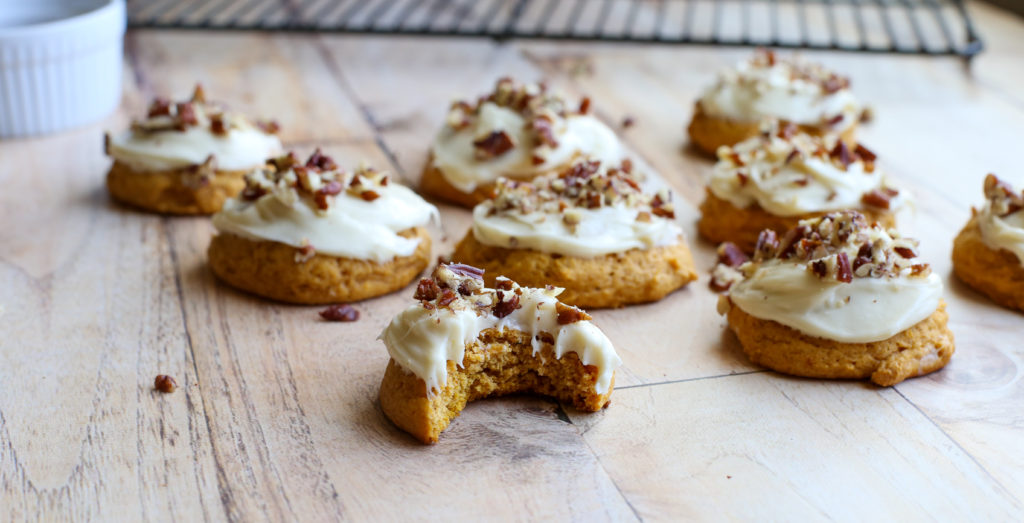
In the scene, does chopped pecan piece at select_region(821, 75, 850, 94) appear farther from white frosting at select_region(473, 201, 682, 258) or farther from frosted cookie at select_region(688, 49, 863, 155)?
white frosting at select_region(473, 201, 682, 258)

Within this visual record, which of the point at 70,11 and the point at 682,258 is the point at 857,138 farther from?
the point at 70,11

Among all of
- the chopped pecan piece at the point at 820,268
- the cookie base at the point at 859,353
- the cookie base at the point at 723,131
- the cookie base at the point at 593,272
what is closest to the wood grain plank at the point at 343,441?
the cookie base at the point at 593,272

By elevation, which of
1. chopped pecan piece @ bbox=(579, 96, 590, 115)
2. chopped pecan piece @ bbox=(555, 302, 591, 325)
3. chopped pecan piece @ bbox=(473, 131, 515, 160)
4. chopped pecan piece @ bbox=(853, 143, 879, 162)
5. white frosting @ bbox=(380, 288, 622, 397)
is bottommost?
chopped pecan piece @ bbox=(473, 131, 515, 160)

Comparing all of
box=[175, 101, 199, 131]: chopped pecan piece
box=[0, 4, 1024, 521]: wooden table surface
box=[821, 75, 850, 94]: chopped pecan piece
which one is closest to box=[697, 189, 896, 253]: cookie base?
box=[0, 4, 1024, 521]: wooden table surface

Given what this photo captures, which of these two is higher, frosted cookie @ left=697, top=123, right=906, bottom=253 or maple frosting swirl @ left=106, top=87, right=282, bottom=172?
frosted cookie @ left=697, top=123, right=906, bottom=253

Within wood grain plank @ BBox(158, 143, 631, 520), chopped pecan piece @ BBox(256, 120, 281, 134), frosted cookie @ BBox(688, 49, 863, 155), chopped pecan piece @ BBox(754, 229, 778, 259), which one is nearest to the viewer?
wood grain plank @ BBox(158, 143, 631, 520)

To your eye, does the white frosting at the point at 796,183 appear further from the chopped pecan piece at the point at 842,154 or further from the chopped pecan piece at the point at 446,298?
the chopped pecan piece at the point at 446,298
